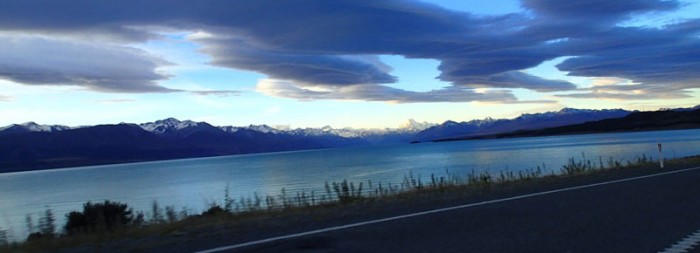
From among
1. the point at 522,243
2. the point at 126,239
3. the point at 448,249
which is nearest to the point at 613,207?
the point at 522,243

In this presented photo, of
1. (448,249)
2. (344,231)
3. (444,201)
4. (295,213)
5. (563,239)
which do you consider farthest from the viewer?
(444,201)

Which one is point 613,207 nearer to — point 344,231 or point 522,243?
point 522,243

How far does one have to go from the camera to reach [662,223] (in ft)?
30.4

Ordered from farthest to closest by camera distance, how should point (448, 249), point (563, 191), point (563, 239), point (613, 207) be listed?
1. point (563, 191)
2. point (613, 207)
3. point (563, 239)
4. point (448, 249)

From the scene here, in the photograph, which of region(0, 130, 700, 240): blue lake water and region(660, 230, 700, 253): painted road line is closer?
region(660, 230, 700, 253): painted road line

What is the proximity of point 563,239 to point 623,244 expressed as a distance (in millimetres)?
757

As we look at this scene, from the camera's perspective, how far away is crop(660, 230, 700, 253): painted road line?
716 centimetres

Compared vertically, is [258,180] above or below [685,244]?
below

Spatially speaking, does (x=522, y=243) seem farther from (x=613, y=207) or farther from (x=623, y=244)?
(x=613, y=207)

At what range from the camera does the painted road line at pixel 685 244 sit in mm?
7156

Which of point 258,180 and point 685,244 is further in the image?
point 258,180

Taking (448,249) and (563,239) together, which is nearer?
(448,249)

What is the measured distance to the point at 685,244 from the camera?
753 centimetres

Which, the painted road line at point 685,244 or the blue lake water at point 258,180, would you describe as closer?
the painted road line at point 685,244
